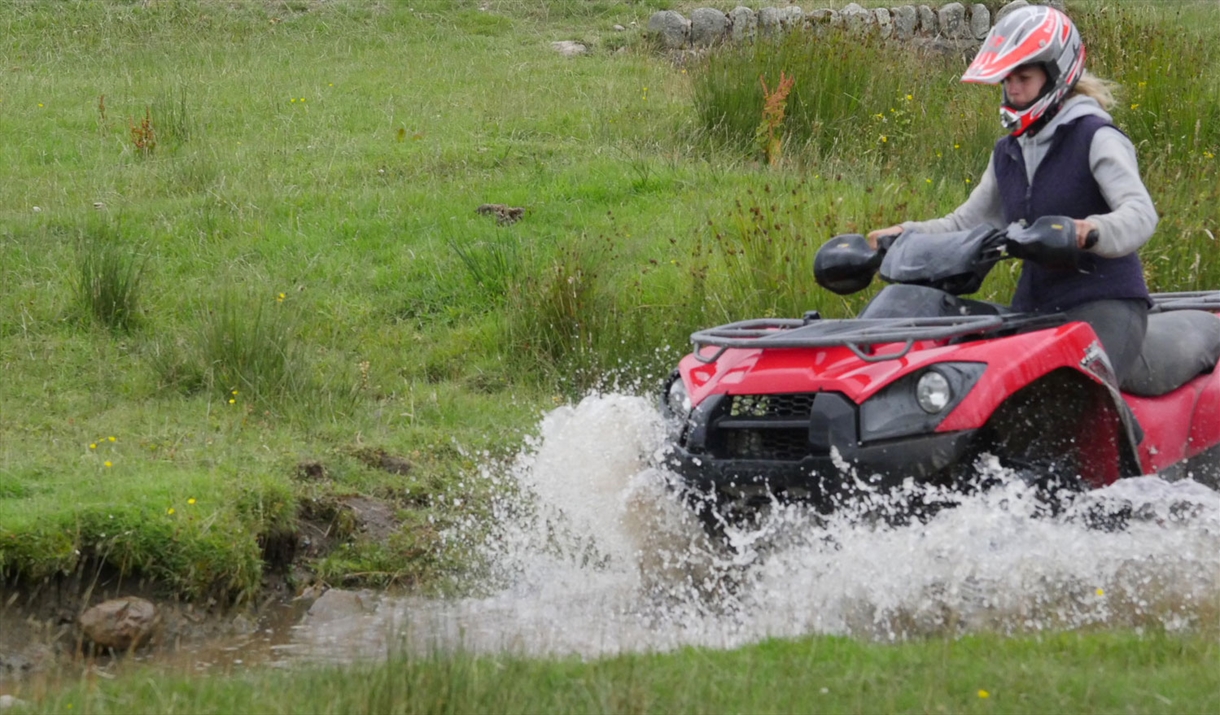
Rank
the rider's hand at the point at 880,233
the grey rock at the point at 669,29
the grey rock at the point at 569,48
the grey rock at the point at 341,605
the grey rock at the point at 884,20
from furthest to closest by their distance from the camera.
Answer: the grey rock at the point at 884,20
the grey rock at the point at 669,29
the grey rock at the point at 569,48
the grey rock at the point at 341,605
the rider's hand at the point at 880,233

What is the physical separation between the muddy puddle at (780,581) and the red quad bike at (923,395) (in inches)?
6.0

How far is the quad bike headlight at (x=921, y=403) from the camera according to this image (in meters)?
4.69

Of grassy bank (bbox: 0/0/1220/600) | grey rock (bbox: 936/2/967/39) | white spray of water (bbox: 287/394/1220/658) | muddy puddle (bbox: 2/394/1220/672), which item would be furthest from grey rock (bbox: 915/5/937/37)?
white spray of water (bbox: 287/394/1220/658)

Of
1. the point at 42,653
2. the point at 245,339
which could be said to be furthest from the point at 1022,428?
the point at 245,339

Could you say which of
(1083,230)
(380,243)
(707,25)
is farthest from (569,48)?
(1083,230)

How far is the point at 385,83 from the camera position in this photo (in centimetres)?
1453

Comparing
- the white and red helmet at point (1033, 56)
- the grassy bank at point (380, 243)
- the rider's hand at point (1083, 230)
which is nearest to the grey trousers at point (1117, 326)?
the rider's hand at point (1083, 230)

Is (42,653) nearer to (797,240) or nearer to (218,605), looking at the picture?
(218,605)

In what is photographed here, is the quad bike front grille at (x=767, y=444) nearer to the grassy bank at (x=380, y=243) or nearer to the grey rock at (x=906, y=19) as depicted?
the grassy bank at (x=380, y=243)

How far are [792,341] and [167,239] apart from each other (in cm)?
605

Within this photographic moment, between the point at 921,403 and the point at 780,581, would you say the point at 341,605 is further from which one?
the point at 921,403

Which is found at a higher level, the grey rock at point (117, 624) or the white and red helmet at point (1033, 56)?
the white and red helmet at point (1033, 56)

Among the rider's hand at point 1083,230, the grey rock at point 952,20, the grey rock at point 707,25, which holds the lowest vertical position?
the grey rock at point 952,20

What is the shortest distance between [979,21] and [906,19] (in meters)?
1.39
